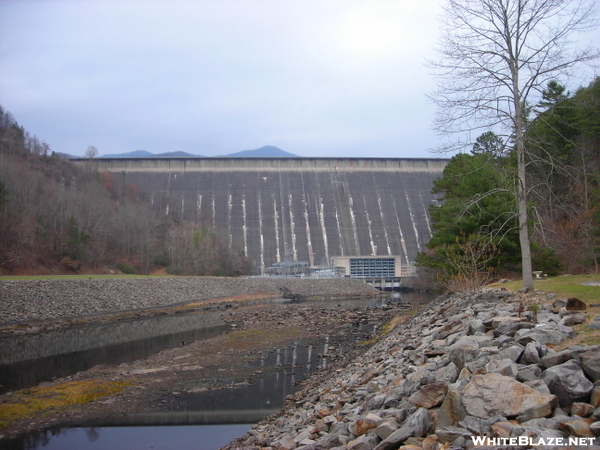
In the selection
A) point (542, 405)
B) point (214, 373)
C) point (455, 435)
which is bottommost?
point (214, 373)

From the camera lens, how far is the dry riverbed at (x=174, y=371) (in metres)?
12.5

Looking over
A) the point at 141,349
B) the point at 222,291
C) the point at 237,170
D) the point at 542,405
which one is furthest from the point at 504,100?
the point at 237,170

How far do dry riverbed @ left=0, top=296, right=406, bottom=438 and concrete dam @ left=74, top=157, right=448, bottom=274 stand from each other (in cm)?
4032

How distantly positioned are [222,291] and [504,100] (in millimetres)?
38138

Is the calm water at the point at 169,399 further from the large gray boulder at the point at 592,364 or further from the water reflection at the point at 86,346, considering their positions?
the large gray boulder at the point at 592,364

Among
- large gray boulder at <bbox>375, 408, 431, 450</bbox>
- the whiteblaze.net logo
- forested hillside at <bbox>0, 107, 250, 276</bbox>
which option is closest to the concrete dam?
forested hillside at <bbox>0, 107, 250, 276</bbox>

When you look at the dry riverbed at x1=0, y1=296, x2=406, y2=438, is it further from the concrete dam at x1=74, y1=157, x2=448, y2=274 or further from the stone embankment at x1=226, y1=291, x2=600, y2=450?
the concrete dam at x1=74, y1=157, x2=448, y2=274

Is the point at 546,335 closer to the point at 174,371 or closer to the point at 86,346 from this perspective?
the point at 174,371

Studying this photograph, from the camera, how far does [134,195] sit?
73062mm

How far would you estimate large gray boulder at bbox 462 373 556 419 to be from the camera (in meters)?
4.61

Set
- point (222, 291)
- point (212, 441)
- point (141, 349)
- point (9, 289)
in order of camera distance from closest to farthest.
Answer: point (212, 441), point (141, 349), point (9, 289), point (222, 291)

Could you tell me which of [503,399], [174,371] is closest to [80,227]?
[174,371]

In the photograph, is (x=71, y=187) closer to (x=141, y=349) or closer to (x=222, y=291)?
(x=222, y=291)

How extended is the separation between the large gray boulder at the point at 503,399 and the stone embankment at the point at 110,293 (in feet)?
92.5
